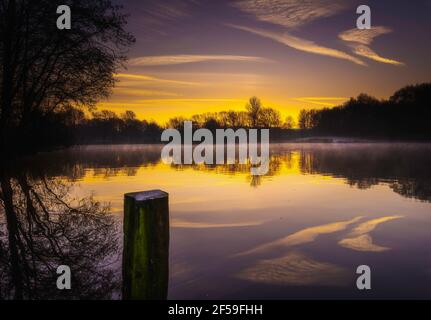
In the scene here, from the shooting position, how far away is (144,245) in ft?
13.3

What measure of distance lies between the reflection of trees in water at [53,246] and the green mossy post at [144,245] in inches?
38.3

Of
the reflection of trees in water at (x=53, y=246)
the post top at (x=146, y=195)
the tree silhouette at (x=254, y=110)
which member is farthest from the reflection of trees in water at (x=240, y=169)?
the tree silhouette at (x=254, y=110)

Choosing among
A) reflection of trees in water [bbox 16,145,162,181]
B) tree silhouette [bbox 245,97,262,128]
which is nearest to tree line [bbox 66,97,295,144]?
tree silhouette [bbox 245,97,262,128]

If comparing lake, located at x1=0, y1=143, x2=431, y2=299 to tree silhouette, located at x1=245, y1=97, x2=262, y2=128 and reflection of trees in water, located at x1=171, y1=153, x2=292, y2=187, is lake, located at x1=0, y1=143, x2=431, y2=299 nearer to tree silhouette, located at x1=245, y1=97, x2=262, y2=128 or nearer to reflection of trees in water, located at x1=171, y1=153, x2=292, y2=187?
reflection of trees in water, located at x1=171, y1=153, x2=292, y2=187

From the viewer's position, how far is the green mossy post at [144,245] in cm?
404

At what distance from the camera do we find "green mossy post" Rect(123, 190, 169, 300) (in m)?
4.04

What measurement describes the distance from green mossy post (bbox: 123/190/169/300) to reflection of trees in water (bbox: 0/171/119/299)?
0.97 metres

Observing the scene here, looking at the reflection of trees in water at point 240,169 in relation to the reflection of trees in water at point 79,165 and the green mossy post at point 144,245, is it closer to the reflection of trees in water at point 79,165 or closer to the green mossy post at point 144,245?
the reflection of trees in water at point 79,165

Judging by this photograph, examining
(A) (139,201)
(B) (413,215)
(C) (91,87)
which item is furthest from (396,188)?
(C) (91,87)

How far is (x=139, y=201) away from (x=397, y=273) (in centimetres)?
435

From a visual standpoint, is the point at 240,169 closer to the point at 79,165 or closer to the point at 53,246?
the point at 79,165

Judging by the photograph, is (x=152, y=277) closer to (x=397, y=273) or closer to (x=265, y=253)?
(x=265, y=253)
